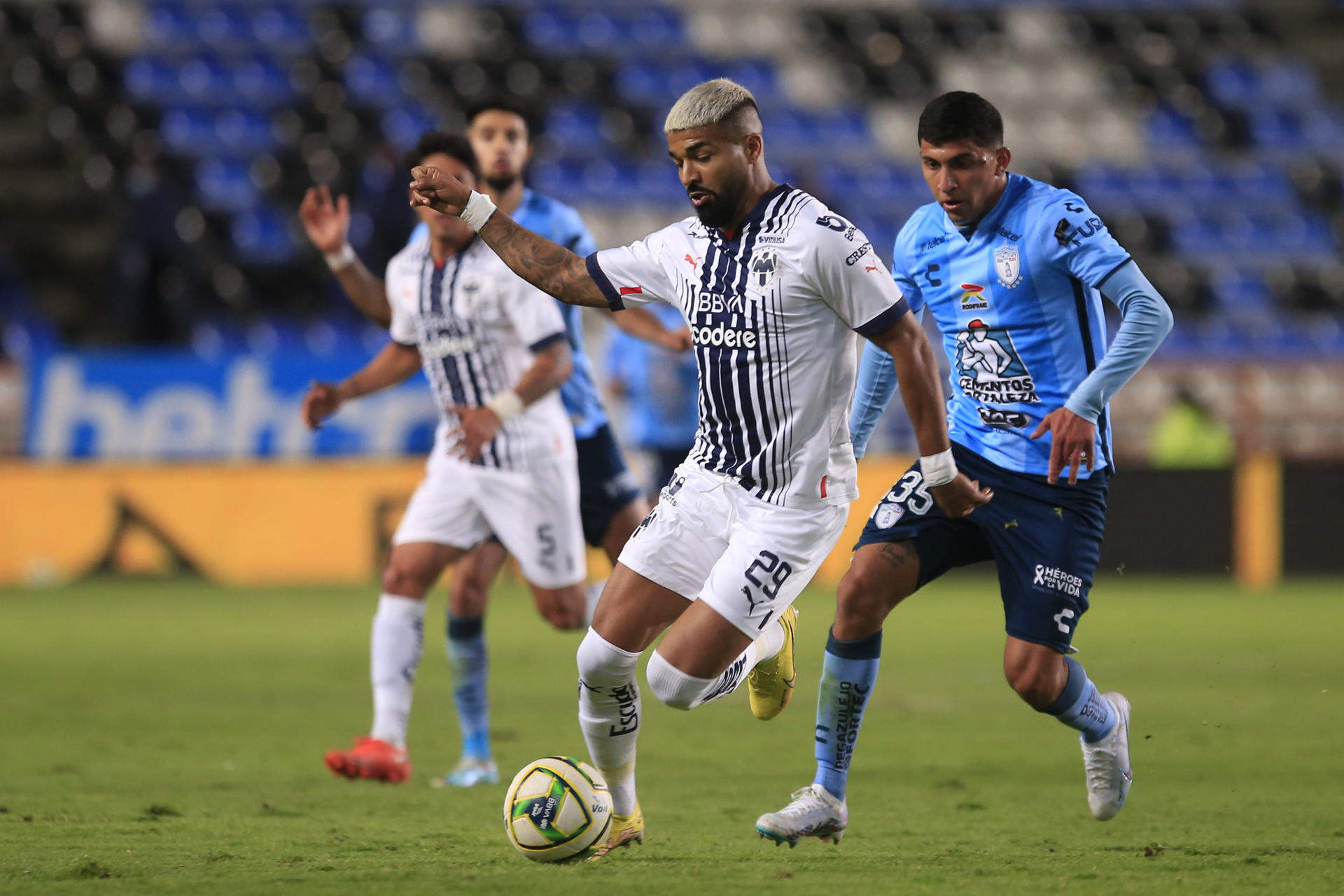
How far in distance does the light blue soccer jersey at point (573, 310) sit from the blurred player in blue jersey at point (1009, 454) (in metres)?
1.98

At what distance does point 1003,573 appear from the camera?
215 inches

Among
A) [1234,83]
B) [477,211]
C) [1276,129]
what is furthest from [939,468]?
[1234,83]

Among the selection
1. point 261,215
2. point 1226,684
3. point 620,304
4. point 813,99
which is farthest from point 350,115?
point 620,304

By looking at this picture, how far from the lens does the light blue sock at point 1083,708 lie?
17.6 ft

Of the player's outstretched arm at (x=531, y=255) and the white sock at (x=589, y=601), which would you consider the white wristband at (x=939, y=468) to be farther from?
the white sock at (x=589, y=601)

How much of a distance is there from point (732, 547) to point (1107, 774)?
5.14 feet

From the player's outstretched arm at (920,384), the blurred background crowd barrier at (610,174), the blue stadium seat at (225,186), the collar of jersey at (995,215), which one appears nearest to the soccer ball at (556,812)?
the player's outstretched arm at (920,384)

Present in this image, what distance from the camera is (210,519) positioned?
49.4 feet

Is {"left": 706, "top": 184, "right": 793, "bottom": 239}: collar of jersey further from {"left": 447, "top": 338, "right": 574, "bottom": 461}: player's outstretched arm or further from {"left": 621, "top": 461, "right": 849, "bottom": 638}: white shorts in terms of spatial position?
{"left": 447, "top": 338, "right": 574, "bottom": 461}: player's outstretched arm

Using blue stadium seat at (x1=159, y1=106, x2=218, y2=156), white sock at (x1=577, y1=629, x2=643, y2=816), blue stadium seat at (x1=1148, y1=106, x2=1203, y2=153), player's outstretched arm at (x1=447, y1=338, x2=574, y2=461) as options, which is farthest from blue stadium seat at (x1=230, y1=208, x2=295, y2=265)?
white sock at (x1=577, y1=629, x2=643, y2=816)

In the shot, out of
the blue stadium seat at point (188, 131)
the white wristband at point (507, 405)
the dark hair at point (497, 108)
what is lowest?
the white wristband at point (507, 405)

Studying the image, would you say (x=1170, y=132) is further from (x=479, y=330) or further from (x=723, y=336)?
(x=723, y=336)

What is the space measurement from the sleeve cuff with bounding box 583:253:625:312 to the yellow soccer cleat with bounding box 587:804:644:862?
1535mm

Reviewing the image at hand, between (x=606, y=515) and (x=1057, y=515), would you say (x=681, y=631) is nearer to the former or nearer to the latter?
(x=1057, y=515)
